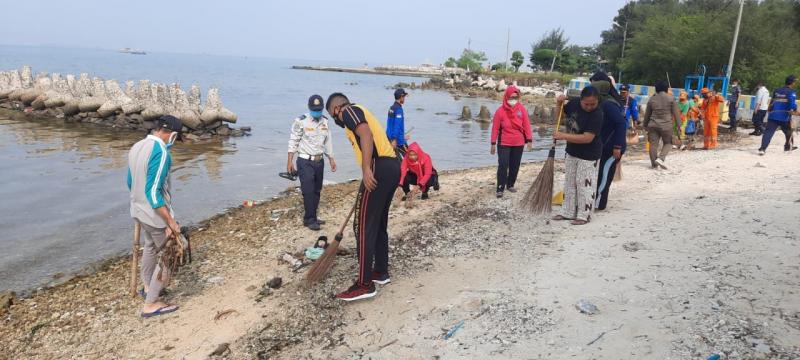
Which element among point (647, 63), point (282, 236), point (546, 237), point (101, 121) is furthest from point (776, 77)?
point (101, 121)

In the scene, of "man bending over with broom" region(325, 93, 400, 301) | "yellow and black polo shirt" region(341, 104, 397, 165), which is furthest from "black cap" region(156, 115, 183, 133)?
"yellow and black polo shirt" region(341, 104, 397, 165)

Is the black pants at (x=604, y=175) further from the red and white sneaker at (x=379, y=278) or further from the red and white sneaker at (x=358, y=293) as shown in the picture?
the red and white sneaker at (x=358, y=293)

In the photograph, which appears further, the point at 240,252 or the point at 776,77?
the point at 776,77

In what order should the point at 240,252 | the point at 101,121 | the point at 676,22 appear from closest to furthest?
the point at 240,252
the point at 101,121
the point at 676,22

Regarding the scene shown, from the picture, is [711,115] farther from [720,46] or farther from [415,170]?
[720,46]

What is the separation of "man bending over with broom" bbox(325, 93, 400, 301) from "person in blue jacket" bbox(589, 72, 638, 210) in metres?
3.35

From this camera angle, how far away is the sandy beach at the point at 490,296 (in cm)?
372

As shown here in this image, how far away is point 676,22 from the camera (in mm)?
36844

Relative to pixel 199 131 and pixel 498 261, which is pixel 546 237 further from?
pixel 199 131

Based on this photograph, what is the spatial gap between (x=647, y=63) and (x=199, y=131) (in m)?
32.6

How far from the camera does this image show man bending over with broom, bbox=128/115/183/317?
168 inches

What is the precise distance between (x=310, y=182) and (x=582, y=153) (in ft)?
11.6

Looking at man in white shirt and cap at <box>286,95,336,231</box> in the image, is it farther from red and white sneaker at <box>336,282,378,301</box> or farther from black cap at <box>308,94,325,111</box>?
red and white sneaker at <box>336,282,378,301</box>

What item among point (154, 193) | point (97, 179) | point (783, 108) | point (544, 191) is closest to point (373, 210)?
point (154, 193)
